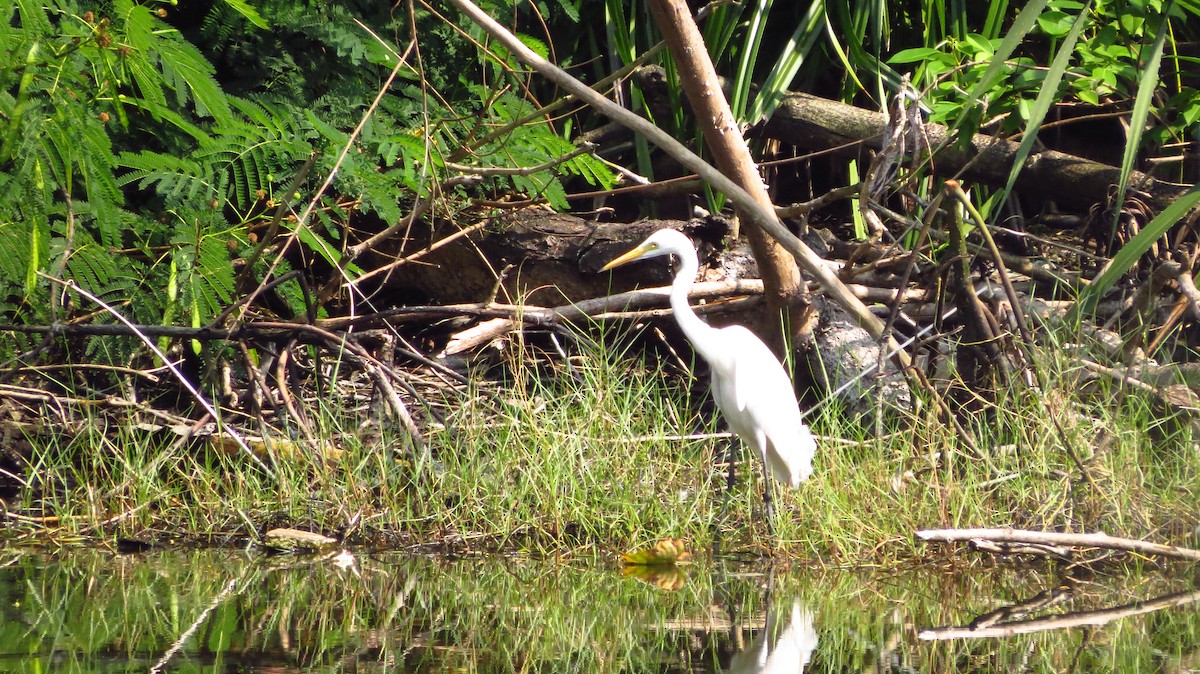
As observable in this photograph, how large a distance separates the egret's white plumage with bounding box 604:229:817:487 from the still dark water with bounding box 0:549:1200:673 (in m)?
0.50

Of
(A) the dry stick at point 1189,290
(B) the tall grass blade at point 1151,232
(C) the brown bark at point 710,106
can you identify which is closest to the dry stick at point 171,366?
(C) the brown bark at point 710,106

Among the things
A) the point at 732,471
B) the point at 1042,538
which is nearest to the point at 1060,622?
the point at 1042,538

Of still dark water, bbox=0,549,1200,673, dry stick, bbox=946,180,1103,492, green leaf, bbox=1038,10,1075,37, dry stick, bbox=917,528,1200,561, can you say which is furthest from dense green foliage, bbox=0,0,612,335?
dry stick, bbox=917,528,1200,561

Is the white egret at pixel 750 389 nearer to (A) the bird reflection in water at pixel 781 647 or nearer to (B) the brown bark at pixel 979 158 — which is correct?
(A) the bird reflection in water at pixel 781 647

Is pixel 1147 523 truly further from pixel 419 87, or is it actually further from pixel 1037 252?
pixel 419 87

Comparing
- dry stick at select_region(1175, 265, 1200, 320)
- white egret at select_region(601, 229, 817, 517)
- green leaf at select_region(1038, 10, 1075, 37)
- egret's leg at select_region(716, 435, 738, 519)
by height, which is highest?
green leaf at select_region(1038, 10, 1075, 37)

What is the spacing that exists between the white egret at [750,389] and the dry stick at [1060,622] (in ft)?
3.88

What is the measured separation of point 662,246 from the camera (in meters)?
4.59

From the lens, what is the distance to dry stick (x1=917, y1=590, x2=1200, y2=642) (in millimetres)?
2832

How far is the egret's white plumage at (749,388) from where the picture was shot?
4.20m

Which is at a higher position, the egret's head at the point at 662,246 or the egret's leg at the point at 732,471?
the egret's head at the point at 662,246

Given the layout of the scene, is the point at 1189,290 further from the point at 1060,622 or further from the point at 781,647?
the point at 781,647

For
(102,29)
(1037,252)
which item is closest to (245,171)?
(102,29)

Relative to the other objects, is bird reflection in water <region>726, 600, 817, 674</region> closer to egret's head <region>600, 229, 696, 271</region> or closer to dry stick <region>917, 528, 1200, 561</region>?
dry stick <region>917, 528, 1200, 561</region>
